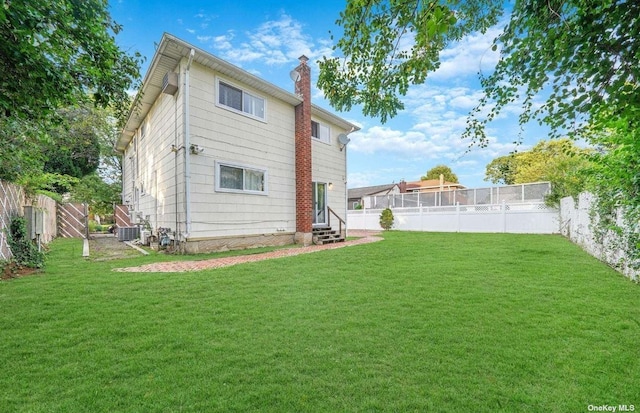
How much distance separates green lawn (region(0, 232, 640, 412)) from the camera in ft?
7.04

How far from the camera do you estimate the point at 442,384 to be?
2305 mm

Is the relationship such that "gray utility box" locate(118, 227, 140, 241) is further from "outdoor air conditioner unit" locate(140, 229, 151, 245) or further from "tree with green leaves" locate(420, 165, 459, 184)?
"tree with green leaves" locate(420, 165, 459, 184)

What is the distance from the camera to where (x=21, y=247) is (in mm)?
6723

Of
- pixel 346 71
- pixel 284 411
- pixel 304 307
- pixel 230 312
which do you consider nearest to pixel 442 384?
pixel 284 411

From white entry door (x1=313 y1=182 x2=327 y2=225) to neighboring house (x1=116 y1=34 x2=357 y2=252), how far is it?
1.7 inches

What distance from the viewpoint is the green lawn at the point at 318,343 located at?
215 centimetres

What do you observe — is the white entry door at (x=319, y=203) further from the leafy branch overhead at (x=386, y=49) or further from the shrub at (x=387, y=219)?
the leafy branch overhead at (x=386, y=49)

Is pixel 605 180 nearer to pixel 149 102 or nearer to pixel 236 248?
pixel 236 248

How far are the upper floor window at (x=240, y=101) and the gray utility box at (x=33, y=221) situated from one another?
5.63m

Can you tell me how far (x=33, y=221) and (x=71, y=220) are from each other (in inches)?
384

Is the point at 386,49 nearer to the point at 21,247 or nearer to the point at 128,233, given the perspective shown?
the point at 21,247

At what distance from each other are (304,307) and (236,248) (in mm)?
6038

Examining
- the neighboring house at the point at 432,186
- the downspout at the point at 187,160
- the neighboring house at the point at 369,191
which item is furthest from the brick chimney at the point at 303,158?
the neighboring house at the point at 432,186

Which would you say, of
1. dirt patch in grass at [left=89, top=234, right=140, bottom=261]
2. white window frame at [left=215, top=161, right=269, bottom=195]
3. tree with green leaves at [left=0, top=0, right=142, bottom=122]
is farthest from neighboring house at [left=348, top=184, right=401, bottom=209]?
tree with green leaves at [left=0, top=0, right=142, bottom=122]
